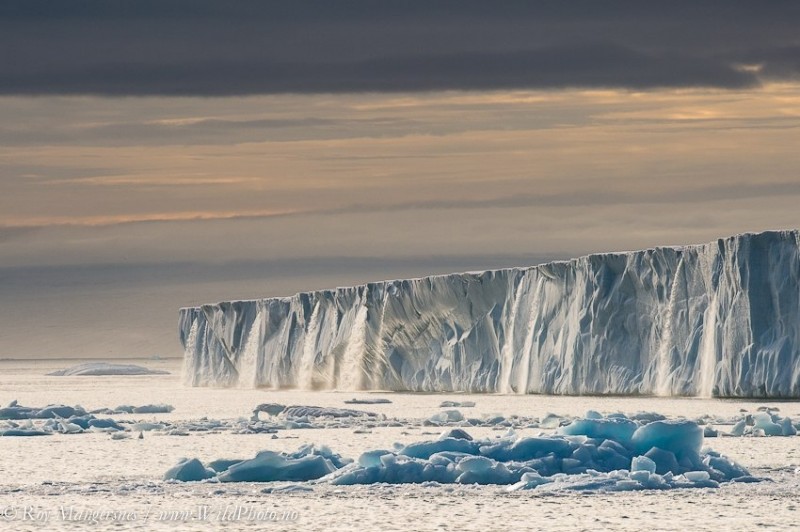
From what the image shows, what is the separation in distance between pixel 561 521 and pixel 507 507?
81 cm

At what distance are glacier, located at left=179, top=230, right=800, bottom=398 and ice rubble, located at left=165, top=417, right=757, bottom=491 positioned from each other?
565 inches

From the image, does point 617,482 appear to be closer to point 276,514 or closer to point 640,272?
point 276,514

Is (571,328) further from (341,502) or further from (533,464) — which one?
(341,502)

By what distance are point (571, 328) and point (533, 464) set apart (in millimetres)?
20102

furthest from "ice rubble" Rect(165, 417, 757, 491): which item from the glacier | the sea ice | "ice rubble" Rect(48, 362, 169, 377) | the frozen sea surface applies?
"ice rubble" Rect(48, 362, 169, 377)

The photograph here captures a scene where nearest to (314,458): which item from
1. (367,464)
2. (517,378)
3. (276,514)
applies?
(367,464)

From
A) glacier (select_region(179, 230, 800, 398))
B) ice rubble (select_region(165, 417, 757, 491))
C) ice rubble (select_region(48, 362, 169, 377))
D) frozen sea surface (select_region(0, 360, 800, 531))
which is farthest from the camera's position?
ice rubble (select_region(48, 362, 169, 377))

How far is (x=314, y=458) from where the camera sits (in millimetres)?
12859

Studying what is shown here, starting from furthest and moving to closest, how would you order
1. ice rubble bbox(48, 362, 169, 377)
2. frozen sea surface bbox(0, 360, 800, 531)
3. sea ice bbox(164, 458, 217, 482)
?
ice rubble bbox(48, 362, 169, 377) → sea ice bbox(164, 458, 217, 482) → frozen sea surface bbox(0, 360, 800, 531)

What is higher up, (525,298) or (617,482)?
(525,298)

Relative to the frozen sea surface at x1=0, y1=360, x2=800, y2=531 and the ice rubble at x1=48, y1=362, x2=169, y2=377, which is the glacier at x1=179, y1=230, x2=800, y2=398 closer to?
the frozen sea surface at x1=0, y1=360, x2=800, y2=531

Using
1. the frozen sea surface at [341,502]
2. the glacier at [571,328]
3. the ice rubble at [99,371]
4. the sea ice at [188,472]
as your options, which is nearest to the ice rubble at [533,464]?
the sea ice at [188,472]

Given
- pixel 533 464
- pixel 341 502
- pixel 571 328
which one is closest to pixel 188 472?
pixel 341 502

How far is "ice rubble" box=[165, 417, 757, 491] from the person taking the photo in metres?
12.2
